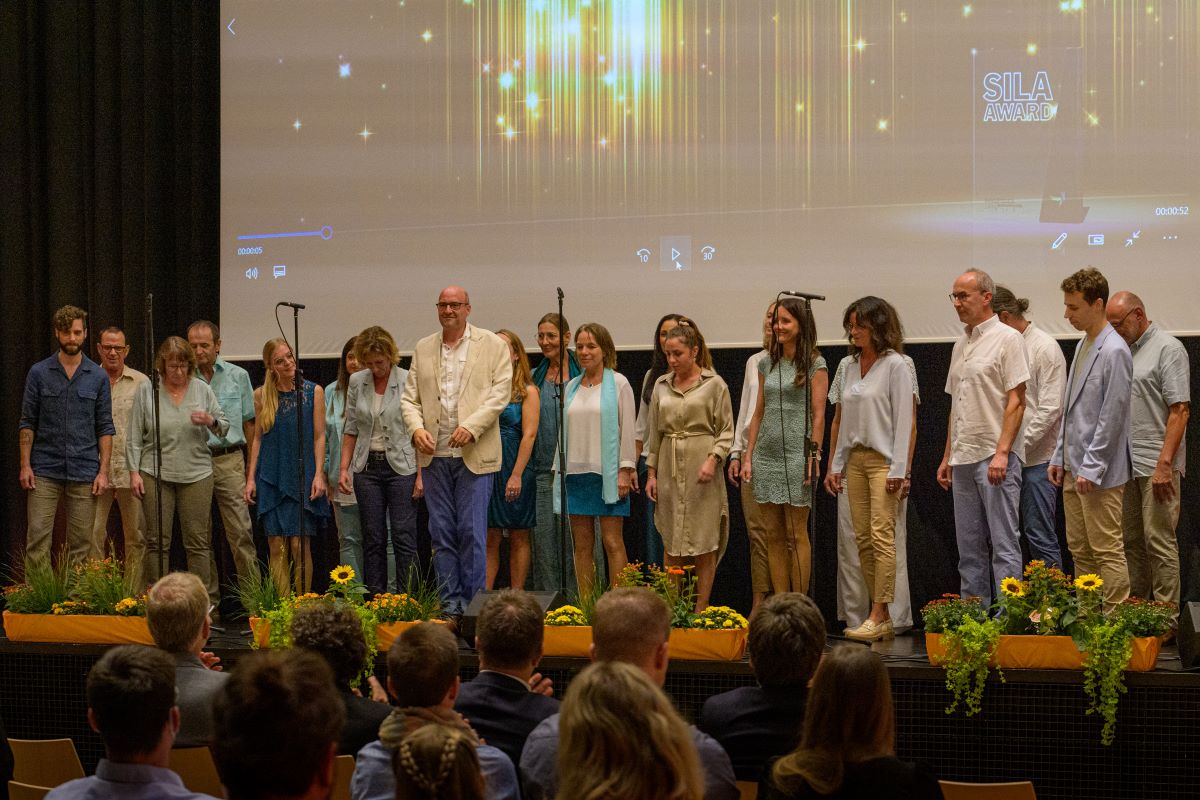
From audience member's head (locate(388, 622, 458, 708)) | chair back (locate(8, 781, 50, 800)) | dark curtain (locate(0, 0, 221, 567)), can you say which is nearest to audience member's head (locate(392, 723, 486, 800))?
audience member's head (locate(388, 622, 458, 708))

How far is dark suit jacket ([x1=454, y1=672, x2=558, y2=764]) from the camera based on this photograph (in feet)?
9.05

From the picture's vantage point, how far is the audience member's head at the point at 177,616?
3250 mm

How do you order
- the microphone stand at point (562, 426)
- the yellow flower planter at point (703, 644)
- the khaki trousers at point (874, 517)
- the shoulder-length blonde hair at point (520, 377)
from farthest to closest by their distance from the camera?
the shoulder-length blonde hair at point (520, 377) → the microphone stand at point (562, 426) → the khaki trousers at point (874, 517) → the yellow flower planter at point (703, 644)

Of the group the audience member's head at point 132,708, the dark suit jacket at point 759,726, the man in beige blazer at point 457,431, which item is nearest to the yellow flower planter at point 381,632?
the man in beige blazer at point 457,431

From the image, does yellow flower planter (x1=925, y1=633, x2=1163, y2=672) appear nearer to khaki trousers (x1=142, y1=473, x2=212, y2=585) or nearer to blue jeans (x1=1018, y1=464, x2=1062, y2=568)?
blue jeans (x1=1018, y1=464, x2=1062, y2=568)

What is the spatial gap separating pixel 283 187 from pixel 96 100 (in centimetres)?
136

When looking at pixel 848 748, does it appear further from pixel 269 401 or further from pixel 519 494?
pixel 269 401

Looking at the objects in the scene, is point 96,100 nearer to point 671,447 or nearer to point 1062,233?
point 671,447

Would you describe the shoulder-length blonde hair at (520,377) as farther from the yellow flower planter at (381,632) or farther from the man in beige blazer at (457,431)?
the yellow flower planter at (381,632)

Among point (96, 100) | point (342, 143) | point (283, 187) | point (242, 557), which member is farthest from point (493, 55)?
point (242, 557)

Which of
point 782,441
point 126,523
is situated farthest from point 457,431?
point 126,523

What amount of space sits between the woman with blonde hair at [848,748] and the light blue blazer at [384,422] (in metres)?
3.72

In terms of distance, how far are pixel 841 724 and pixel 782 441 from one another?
3.15 meters

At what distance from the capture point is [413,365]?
5.72 m
